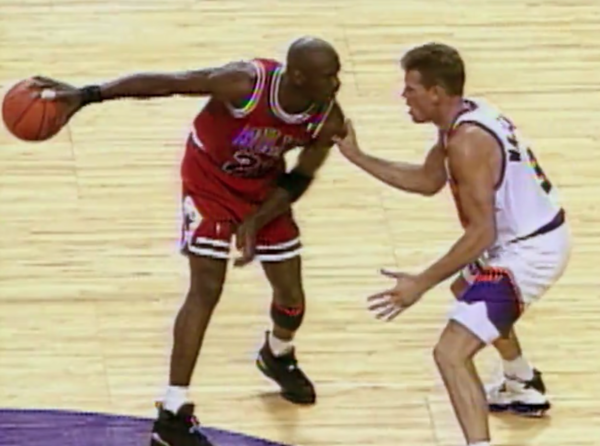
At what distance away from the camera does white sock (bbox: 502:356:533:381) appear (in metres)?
6.80

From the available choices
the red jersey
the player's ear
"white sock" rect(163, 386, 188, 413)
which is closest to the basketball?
the red jersey

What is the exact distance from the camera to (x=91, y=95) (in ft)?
20.1

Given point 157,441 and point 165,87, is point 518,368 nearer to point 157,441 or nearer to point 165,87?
point 157,441

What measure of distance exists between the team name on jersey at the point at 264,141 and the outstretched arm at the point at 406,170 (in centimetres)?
19

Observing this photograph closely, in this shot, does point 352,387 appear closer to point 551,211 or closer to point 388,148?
point 551,211

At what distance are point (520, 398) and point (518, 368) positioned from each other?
0.36ft

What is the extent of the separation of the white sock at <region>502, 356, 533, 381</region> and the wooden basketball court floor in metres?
0.16

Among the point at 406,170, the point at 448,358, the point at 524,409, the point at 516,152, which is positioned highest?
the point at 516,152

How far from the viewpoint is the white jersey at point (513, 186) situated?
615cm

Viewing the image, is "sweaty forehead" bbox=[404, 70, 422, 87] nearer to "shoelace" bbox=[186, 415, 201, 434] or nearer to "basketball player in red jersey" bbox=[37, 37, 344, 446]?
"basketball player in red jersey" bbox=[37, 37, 344, 446]

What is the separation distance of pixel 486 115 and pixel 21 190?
262 cm

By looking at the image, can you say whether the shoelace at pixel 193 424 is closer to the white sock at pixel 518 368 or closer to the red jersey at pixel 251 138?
the red jersey at pixel 251 138

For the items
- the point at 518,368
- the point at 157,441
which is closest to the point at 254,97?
the point at 157,441

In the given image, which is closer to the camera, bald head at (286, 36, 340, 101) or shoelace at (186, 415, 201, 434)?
bald head at (286, 36, 340, 101)
